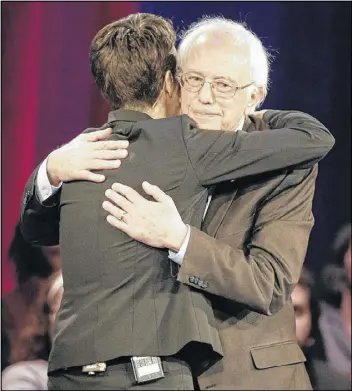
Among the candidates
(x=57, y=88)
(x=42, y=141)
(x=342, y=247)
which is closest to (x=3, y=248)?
(x=42, y=141)

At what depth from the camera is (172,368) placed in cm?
180

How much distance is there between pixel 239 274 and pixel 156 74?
524 millimetres

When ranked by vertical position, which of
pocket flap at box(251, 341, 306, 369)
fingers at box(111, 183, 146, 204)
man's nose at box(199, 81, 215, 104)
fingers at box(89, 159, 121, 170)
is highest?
man's nose at box(199, 81, 215, 104)

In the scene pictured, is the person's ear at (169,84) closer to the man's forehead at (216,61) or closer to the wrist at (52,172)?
the man's forehead at (216,61)

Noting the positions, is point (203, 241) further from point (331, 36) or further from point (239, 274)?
point (331, 36)

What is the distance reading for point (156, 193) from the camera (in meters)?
1.82

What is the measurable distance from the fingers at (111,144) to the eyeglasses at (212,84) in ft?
0.90

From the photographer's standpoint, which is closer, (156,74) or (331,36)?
(156,74)

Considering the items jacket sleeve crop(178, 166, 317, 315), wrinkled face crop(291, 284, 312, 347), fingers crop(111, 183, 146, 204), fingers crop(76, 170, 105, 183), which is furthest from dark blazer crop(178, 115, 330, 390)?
wrinkled face crop(291, 284, 312, 347)

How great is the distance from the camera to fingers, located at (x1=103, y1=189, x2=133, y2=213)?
182 cm

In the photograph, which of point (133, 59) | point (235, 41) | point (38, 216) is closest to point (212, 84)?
point (235, 41)

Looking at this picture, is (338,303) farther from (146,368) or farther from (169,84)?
(146,368)

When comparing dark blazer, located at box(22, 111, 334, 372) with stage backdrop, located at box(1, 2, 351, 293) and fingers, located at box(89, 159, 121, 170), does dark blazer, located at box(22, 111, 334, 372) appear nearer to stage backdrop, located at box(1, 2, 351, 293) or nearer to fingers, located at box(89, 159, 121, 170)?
fingers, located at box(89, 159, 121, 170)

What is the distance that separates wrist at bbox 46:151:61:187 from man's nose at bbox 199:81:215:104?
15.8 inches
